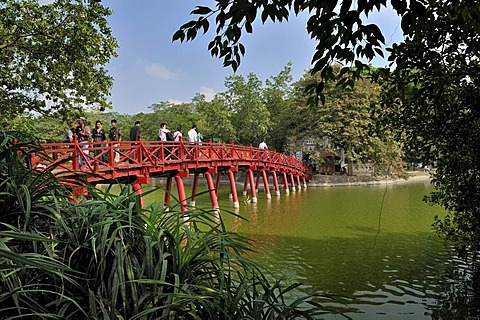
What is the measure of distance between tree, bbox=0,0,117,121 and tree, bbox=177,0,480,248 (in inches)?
332

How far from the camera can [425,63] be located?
15.1ft

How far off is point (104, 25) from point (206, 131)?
1013 inches

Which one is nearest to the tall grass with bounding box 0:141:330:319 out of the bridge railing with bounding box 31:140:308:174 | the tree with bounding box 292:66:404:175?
the bridge railing with bounding box 31:140:308:174

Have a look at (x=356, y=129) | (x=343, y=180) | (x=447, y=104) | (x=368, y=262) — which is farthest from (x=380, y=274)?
(x=356, y=129)

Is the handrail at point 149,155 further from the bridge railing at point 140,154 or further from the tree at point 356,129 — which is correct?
the tree at point 356,129

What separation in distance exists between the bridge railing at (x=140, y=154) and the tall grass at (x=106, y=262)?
59 cm

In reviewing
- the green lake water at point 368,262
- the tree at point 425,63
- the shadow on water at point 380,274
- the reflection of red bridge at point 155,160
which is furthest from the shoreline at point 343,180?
the tree at point 425,63

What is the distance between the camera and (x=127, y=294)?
175 centimetres

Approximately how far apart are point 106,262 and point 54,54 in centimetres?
1053

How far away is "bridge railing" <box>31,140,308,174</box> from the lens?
319 inches

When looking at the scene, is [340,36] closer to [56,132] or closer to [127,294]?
[127,294]

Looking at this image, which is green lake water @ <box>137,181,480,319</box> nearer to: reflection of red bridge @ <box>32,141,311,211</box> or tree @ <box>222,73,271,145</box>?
reflection of red bridge @ <box>32,141,311,211</box>

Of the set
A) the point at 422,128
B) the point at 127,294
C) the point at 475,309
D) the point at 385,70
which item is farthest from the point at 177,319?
the point at 475,309

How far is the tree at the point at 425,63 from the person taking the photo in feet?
7.63
